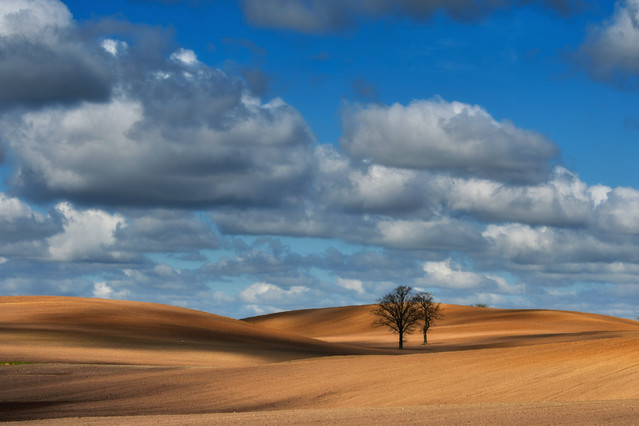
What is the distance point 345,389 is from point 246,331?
46.2 m

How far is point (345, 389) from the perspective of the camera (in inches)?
1150

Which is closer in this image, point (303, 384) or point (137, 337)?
point (303, 384)

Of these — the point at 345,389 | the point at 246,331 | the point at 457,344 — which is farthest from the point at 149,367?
the point at 457,344

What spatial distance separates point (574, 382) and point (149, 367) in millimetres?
23402

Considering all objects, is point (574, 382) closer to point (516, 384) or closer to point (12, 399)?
point (516, 384)

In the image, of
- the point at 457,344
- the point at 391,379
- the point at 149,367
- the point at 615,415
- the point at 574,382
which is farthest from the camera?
the point at 457,344

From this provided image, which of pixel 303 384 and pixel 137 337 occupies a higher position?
pixel 137 337

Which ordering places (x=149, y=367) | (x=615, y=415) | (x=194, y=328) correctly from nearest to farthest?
(x=615, y=415)
(x=149, y=367)
(x=194, y=328)

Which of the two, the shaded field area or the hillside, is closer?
the shaded field area

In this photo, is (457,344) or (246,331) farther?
Answer: (457,344)

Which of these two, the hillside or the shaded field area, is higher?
the hillside

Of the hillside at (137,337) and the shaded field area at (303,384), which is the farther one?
the hillside at (137,337)

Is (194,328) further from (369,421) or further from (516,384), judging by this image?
(369,421)

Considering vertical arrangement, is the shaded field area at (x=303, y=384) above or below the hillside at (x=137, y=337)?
below
